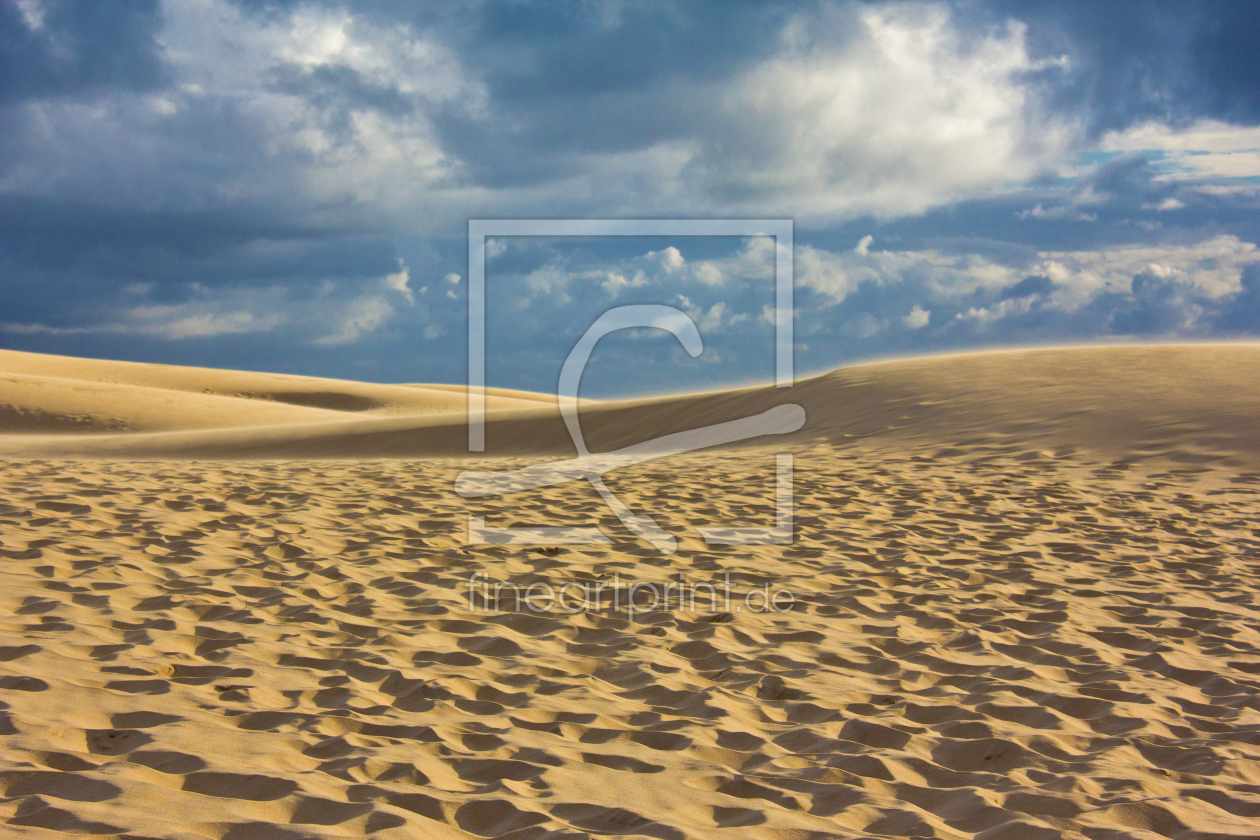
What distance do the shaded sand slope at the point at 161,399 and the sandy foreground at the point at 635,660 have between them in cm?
1970

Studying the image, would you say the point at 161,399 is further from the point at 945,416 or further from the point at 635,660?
the point at 635,660

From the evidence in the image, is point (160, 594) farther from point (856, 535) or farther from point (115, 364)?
point (115, 364)

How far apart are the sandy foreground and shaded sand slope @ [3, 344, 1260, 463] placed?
1991mm

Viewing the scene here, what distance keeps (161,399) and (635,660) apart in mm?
36063

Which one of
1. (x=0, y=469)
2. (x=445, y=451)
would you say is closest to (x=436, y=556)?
(x=0, y=469)

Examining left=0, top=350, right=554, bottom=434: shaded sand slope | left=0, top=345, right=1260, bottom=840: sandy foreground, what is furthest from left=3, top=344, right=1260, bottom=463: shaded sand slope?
left=0, top=350, right=554, bottom=434: shaded sand slope

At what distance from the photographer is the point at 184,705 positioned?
11.7 feet

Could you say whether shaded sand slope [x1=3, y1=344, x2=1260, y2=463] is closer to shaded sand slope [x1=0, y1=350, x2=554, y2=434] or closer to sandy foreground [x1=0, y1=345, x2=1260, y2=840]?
sandy foreground [x1=0, y1=345, x2=1260, y2=840]

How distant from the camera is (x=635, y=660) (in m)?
4.50

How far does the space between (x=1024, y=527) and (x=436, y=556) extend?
17.5ft

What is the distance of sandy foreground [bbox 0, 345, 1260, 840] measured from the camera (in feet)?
9.61

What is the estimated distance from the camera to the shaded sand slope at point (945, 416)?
12.3 meters

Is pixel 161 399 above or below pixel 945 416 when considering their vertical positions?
above

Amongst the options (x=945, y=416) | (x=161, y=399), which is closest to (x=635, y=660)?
(x=945, y=416)
